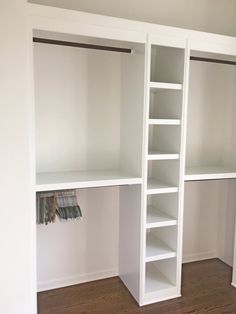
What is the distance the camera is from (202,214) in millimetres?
3029

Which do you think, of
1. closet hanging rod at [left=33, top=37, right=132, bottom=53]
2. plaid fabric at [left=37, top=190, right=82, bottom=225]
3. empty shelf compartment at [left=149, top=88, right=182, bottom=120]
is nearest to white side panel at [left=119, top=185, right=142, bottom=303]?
plaid fabric at [left=37, top=190, right=82, bottom=225]

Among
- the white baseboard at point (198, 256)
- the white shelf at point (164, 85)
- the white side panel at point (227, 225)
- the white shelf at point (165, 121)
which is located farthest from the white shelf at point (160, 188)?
the white baseboard at point (198, 256)

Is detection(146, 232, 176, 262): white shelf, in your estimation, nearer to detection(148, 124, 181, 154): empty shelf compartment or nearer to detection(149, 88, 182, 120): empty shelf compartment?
detection(148, 124, 181, 154): empty shelf compartment

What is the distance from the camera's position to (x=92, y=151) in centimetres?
247

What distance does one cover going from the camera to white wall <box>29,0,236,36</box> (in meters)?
2.33

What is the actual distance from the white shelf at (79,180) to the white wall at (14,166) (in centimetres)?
18

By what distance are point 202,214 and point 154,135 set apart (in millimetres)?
1062

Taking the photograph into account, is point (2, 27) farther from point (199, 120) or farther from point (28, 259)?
point (199, 120)

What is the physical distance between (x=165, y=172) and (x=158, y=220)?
0.41m

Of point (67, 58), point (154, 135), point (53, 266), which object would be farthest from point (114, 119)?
point (53, 266)

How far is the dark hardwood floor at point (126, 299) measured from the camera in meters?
2.21

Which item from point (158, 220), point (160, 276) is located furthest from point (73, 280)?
point (158, 220)

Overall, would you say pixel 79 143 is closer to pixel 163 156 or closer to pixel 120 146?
pixel 120 146

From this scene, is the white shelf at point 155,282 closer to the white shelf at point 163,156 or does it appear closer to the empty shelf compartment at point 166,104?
the white shelf at point 163,156
